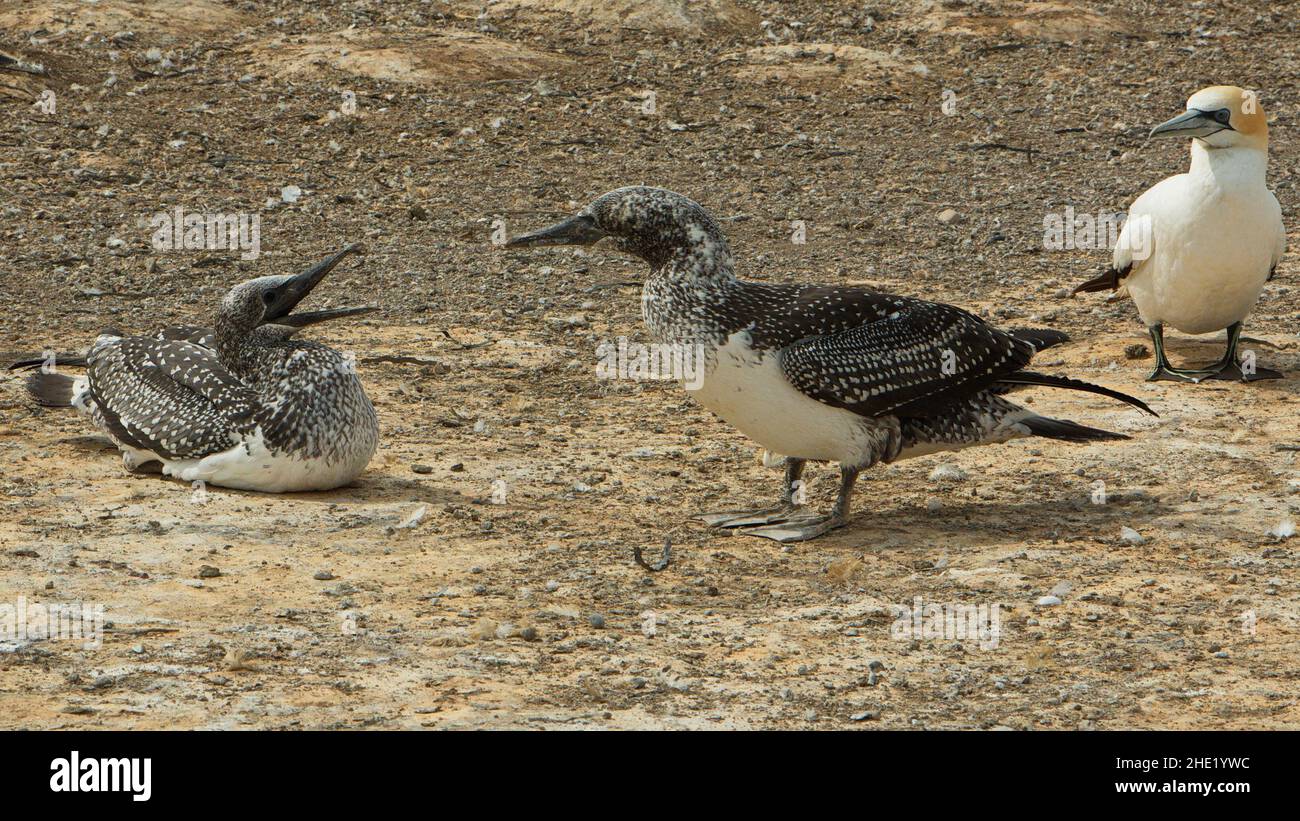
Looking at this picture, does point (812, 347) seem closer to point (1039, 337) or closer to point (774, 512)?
point (774, 512)

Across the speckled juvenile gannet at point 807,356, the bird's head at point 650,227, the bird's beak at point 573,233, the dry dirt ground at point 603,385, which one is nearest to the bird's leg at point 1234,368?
the dry dirt ground at point 603,385

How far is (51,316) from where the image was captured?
10648 mm

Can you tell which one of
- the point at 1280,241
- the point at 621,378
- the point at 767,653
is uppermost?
the point at 1280,241

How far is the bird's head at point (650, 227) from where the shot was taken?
24.2 feet

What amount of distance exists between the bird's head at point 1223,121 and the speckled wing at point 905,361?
8.84 ft

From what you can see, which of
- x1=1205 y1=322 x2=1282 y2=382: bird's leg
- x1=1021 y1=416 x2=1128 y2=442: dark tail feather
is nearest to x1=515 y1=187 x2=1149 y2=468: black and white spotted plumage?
x1=1021 y1=416 x2=1128 y2=442: dark tail feather

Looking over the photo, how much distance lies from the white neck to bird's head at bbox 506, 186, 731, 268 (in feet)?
12.4

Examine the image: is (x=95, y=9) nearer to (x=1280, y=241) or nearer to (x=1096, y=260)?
(x=1096, y=260)

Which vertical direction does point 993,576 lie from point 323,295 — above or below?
below

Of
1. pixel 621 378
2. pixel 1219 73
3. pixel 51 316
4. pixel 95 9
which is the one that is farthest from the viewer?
pixel 1219 73

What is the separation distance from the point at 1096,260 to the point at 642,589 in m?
7.05

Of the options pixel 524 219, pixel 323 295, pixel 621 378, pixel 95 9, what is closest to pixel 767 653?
pixel 621 378

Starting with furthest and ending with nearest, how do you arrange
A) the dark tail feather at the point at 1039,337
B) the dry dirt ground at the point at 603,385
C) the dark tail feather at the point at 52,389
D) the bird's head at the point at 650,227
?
the dark tail feather at the point at 52,389 < the dark tail feather at the point at 1039,337 < the bird's head at the point at 650,227 < the dry dirt ground at the point at 603,385

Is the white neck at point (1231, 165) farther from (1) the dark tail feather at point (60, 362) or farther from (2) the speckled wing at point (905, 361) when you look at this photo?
(1) the dark tail feather at point (60, 362)
